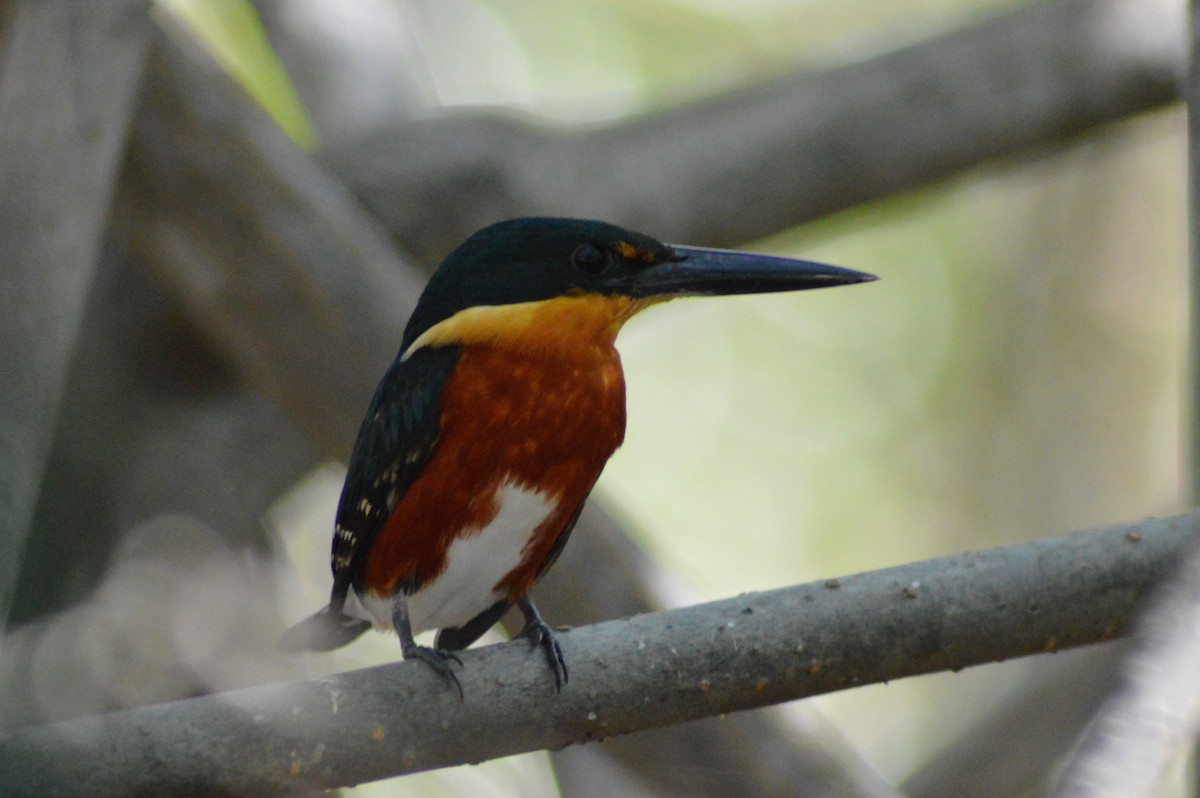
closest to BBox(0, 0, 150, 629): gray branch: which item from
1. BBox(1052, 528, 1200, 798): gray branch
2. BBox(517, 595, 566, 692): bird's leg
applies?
BBox(517, 595, 566, 692): bird's leg

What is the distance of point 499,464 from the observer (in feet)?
8.67

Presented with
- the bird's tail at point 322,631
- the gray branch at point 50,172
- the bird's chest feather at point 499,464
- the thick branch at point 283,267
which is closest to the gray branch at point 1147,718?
the bird's chest feather at point 499,464

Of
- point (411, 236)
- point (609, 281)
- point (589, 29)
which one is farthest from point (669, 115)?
point (589, 29)

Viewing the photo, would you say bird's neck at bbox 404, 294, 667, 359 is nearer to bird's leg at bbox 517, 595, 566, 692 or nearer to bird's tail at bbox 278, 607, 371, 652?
bird's leg at bbox 517, 595, 566, 692

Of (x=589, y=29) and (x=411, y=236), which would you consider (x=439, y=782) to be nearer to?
(x=411, y=236)

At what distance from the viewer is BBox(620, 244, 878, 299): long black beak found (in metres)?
2.78

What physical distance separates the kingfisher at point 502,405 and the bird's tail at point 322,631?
25 cm

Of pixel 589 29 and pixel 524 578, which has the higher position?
pixel 589 29

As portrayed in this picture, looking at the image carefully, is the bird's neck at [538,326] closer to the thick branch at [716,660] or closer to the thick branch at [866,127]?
the thick branch at [716,660]

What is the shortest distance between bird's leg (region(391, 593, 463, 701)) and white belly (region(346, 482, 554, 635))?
0.04 metres

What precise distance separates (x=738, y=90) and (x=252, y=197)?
215 cm

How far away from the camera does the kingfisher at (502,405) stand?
2.64m

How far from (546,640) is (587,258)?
809 millimetres

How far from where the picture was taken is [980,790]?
5090mm
